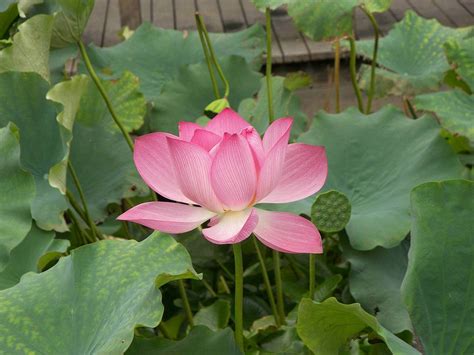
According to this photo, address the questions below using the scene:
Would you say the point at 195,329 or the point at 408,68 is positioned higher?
the point at 195,329

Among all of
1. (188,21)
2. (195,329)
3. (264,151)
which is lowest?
(188,21)

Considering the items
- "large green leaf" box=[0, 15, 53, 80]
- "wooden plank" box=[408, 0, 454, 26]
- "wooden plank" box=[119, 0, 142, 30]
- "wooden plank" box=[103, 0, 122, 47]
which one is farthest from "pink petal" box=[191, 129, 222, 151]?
"wooden plank" box=[408, 0, 454, 26]

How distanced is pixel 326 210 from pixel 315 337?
0.42 feet

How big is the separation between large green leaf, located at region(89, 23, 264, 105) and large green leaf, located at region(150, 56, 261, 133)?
10 cm

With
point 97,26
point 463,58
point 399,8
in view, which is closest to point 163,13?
point 97,26

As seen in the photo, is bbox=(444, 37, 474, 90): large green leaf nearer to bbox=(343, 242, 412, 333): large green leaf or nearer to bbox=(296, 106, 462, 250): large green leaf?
bbox=(296, 106, 462, 250): large green leaf

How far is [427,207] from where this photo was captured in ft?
2.08

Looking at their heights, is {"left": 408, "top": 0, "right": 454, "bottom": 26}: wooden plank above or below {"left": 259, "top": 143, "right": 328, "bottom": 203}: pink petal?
below

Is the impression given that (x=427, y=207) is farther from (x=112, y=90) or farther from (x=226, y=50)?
(x=226, y=50)

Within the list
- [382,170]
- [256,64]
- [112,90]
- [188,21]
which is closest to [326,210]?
[382,170]

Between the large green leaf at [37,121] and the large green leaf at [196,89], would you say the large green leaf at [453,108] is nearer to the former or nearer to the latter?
the large green leaf at [196,89]

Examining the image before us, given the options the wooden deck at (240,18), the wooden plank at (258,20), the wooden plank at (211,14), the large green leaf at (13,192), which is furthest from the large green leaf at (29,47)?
the wooden plank at (211,14)

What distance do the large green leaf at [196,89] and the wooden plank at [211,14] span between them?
133 inches

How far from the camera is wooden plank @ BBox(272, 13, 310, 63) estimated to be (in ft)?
13.2
